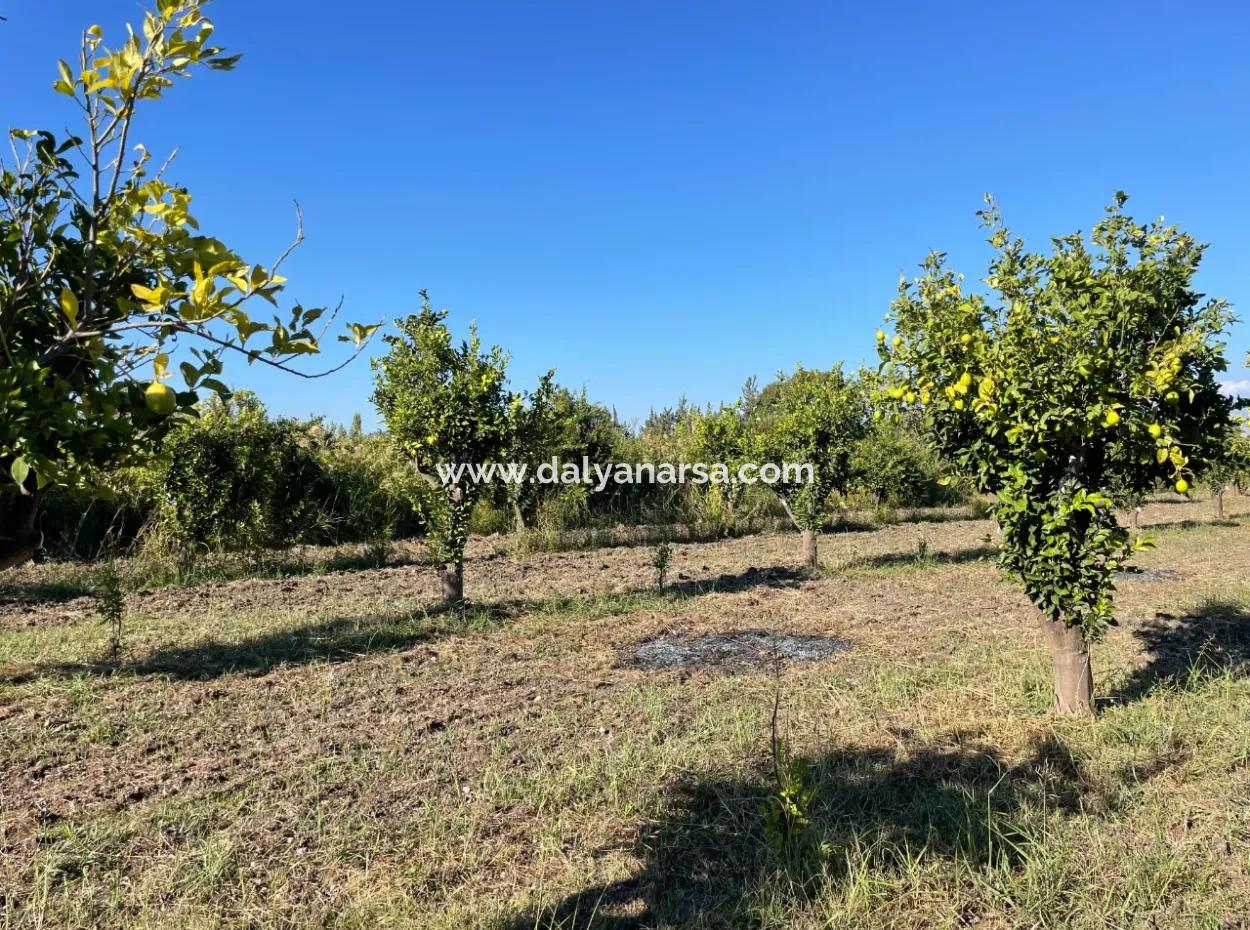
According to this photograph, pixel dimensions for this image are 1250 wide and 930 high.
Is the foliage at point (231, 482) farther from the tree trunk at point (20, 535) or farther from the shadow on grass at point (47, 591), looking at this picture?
the tree trunk at point (20, 535)

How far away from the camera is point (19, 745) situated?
406cm

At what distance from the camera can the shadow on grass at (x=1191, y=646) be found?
5.00m

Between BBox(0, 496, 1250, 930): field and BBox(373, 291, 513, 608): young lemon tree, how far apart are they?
3.38 feet

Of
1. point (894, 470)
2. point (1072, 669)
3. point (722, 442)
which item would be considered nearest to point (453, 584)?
point (1072, 669)

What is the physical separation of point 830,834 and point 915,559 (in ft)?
29.8

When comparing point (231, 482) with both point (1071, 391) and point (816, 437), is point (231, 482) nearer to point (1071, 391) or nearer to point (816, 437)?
point (816, 437)

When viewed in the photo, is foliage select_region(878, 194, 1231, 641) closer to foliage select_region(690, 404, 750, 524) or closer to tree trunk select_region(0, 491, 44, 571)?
tree trunk select_region(0, 491, 44, 571)

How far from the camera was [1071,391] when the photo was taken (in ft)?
12.8

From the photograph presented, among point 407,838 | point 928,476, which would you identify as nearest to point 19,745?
point 407,838

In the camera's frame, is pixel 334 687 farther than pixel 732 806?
Yes

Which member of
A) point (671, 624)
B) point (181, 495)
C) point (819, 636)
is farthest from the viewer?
point (181, 495)

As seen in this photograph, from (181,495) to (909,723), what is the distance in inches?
367

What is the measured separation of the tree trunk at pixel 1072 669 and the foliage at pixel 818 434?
6385 millimetres

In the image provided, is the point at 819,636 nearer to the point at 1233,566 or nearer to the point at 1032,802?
the point at 1032,802
